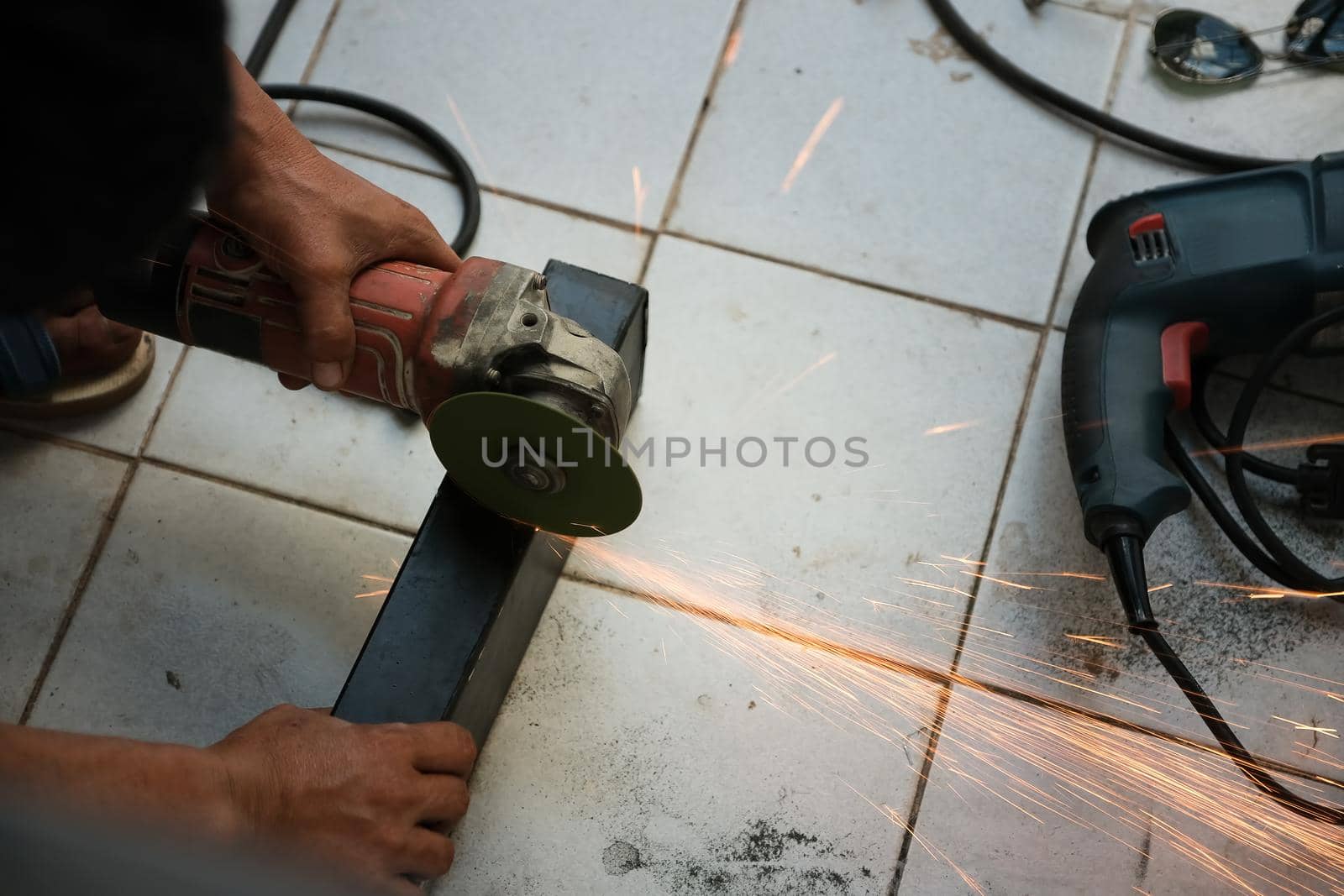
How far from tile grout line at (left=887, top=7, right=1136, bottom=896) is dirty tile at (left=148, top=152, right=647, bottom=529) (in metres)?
0.74

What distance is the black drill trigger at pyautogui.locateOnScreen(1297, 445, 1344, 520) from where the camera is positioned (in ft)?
5.23

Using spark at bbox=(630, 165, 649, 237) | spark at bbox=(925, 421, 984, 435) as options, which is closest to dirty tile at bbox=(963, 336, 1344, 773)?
spark at bbox=(925, 421, 984, 435)

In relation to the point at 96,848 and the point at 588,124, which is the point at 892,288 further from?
the point at 96,848

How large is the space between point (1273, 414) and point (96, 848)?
5.85ft

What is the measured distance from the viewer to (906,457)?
1.76m

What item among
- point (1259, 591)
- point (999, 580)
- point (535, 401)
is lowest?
point (535, 401)

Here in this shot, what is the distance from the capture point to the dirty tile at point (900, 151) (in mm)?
1889

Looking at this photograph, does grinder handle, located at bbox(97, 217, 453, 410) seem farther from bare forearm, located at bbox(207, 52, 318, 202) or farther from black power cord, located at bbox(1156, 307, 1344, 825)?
black power cord, located at bbox(1156, 307, 1344, 825)

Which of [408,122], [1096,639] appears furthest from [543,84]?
[1096,639]

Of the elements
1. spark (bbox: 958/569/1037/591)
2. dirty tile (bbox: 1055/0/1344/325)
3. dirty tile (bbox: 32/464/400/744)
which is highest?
dirty tile (bbox: 1055/0/1344/325)

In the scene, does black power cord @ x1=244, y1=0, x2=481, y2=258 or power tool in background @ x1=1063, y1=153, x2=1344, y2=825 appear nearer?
power tool in background @ x1=1063, y1=153, x2=1344, y2=825

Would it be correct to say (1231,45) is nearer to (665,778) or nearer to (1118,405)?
(1118,405)

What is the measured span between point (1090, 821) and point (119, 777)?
4.25 feet

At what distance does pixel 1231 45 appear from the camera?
1988 millimetres
